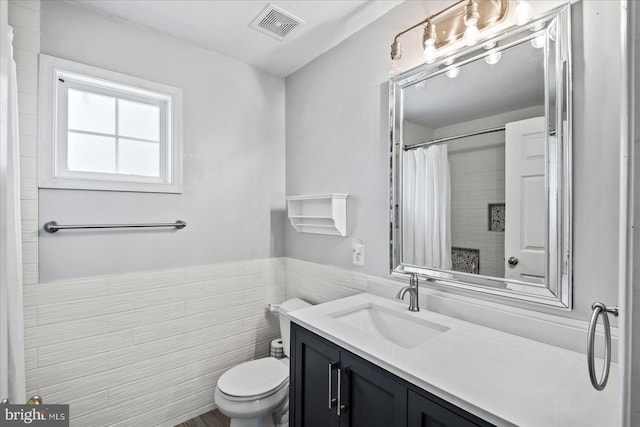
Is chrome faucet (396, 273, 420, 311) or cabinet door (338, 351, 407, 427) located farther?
chrome faucet (396, 273, 420, 311)

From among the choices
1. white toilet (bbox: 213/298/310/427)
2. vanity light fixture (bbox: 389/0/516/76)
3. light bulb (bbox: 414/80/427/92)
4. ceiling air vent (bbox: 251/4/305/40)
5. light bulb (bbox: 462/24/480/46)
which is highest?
ceiling air vent (bbox: 251/4/305/40)

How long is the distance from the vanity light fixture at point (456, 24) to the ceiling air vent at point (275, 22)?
0.61m

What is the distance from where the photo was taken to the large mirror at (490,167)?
1.07 m

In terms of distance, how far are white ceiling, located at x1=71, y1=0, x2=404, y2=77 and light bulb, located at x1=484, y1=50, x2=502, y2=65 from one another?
0.60 meters

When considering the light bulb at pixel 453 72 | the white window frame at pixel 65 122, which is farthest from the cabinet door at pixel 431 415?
the white window frame at pixel 65 122

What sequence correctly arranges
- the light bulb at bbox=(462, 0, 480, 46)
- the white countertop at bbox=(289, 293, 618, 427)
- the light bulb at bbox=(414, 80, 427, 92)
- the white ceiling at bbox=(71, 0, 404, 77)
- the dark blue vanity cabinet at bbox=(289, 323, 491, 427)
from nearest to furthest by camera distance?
the white countertop at bbox=(289, 293, 618, 427) → the dark blue vanity cabinet at bbox=(289, 323, 491, 427) → the light bulb at bbox=(462, 0, 480, 46) → the light bulb at bbox=(414, 80, 427, 92) → the white ceiling at bbox=(71, 0, 404, 77)

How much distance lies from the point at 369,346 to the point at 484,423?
0.39m

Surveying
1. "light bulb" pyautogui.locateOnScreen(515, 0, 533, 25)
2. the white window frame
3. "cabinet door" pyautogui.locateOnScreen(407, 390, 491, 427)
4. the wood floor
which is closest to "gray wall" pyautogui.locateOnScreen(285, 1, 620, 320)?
"light bulb" pyautogui.locateOnScreen(515, 0, 533, 25)

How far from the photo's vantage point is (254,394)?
153cm

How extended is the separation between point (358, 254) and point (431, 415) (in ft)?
3.28

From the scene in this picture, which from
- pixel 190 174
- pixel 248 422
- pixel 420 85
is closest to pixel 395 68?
pixel 420 85

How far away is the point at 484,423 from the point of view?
73 centimetres

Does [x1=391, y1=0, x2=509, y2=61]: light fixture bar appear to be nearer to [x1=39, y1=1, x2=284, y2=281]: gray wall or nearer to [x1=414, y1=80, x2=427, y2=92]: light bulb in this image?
[x1=414, y1=80, x2=427, y2=92]: light bulb

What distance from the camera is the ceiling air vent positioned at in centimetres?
164
